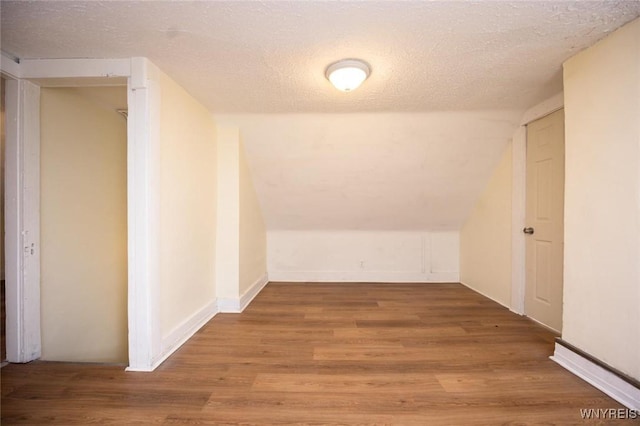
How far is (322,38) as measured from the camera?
1621 mm

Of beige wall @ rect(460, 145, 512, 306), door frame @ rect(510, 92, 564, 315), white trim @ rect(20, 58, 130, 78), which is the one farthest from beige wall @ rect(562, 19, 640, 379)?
white trim @ rect(20, 58, 130, 78)

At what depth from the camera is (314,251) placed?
169 inches

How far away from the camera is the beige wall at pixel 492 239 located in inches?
122

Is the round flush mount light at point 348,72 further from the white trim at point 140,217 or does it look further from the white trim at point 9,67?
the white trim at point 9,67

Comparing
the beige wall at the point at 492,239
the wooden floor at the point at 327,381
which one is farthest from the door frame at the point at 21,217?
the beige wall at the point at 492,239

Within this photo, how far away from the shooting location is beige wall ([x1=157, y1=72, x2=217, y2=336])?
2.07 metres

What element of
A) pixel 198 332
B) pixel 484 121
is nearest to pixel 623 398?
pixel 484 121

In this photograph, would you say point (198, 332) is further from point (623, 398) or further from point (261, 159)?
point (623, 398)

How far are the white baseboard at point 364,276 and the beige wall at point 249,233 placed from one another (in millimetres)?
458

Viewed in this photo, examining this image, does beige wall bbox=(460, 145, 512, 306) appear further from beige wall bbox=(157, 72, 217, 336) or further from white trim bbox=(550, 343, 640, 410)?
beige wall bbox=(157, 72, 217, 336)

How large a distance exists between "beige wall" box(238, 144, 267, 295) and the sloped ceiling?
Answer: 174mm

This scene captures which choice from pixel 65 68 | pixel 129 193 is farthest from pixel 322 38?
pixel 65 68

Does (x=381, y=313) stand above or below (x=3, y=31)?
below

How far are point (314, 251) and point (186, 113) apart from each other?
8.74 feet
